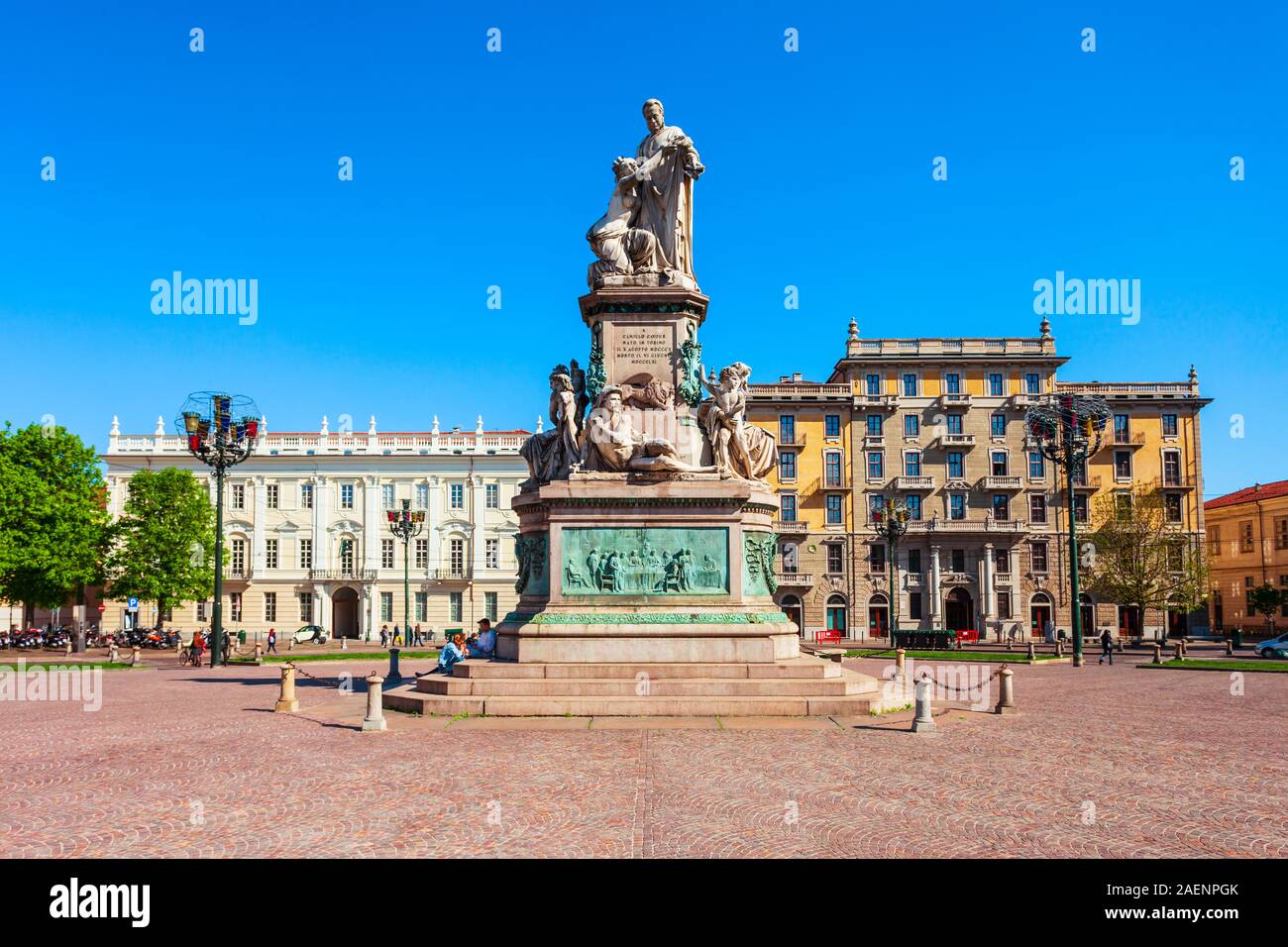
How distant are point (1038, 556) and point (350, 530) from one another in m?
44.9

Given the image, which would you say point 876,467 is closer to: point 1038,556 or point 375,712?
point 1038,556

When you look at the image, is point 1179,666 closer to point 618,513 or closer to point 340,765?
point 618,513

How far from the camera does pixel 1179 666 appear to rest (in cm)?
2848

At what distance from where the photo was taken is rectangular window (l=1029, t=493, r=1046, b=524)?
58.9m

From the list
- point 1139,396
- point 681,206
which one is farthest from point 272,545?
point 1139,396

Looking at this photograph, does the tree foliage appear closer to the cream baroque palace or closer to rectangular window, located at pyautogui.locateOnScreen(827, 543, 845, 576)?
rectangular window, located at pyautogui.locateOnScreen(827, 543, 845, 576)

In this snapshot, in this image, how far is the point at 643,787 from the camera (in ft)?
28.6

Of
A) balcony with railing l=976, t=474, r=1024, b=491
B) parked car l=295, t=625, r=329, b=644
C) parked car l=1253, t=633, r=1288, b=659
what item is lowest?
parked car l=295, t=625, r=329, b=644

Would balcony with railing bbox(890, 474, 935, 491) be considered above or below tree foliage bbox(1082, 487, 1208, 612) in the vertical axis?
above

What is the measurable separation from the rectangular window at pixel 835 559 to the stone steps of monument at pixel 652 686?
150ft

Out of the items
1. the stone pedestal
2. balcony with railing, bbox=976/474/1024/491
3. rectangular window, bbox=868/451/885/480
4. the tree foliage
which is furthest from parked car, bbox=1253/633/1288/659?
Result: the stone pedestal

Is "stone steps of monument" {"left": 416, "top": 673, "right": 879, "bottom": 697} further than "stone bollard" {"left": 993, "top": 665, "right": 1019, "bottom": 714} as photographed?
No

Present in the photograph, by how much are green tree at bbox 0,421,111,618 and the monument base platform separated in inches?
1542
